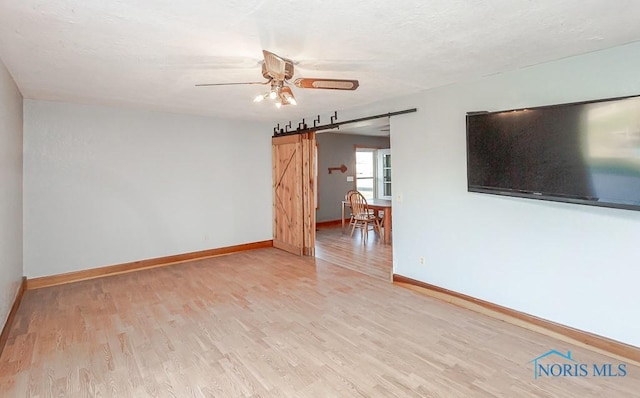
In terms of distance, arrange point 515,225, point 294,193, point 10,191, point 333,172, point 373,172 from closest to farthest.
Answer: point 515,225 < point 10,191 < point 294,193 < point 333,172 < point 373,172

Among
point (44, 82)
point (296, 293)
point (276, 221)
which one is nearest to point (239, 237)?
point (276, 221)

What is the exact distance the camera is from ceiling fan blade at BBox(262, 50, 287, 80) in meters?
2.31

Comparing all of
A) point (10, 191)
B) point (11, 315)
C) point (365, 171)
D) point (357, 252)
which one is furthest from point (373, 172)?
point (11, 315)

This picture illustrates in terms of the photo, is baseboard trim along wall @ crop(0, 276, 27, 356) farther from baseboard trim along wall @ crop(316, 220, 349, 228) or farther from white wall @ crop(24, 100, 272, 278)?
baseboard trim along wall @ crop(316, 220, 349, 228)

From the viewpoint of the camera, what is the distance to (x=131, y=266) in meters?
4.76

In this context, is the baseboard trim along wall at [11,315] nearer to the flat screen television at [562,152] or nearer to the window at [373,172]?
the flat screen television at [562,152]

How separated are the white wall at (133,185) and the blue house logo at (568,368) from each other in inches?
184

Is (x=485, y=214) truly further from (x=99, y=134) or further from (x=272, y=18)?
(x=99, y=134)

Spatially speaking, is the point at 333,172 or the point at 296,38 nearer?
the point at 296,38

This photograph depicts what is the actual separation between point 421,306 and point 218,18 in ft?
10.3

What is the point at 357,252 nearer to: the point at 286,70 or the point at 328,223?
the point at 328,223

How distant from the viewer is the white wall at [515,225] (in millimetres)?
2471

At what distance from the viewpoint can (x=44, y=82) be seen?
128 inches

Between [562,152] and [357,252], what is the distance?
361 cm
